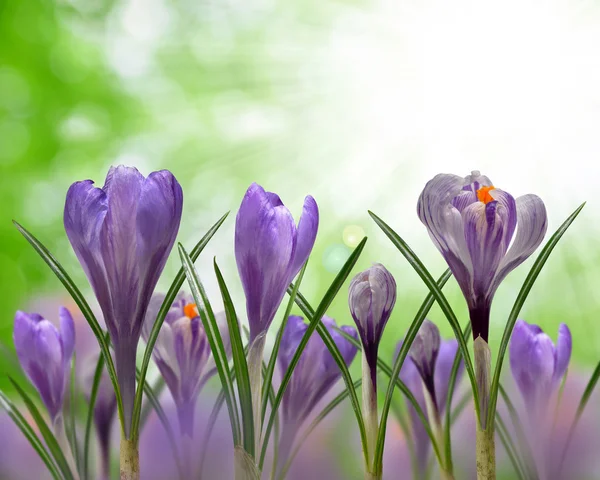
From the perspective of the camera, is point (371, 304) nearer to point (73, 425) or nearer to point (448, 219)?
point (448, 219)

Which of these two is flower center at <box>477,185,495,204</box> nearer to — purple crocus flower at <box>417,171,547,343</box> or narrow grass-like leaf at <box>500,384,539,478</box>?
purple crocus flower at <box>417,171,547,343</box>

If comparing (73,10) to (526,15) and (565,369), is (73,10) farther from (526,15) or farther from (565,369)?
(565,369)

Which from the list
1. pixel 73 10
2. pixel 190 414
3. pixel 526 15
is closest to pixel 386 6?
pixel 526 15

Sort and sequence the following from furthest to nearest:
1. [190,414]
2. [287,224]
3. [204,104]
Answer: [204,104] < [190,414] < [287,224]

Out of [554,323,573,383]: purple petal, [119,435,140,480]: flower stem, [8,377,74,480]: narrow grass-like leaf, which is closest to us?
[119,435,140,480]: flower stem

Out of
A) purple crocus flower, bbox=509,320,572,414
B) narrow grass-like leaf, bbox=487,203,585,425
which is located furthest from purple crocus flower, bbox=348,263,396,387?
purple crocus flower, bbox=509,320,572,414

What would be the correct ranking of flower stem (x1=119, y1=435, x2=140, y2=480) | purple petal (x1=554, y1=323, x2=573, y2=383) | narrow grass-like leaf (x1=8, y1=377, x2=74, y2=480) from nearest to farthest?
1. flower stem (x1=119, y1=435, x2=140, y2=480)
2. narrow grass-like leaf (x1=8, y1=377, x2=74, y2=480)
3. purple petal (x1=554, y1=323, x2=573, y2=383)

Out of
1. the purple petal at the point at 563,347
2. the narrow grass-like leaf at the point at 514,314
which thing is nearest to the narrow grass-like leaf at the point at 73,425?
the narrow grass-like leaf at the point at 514,314
